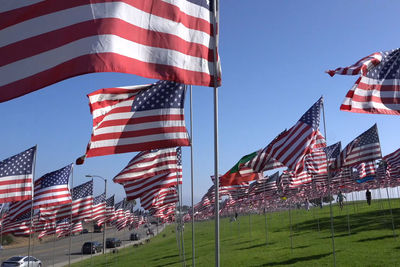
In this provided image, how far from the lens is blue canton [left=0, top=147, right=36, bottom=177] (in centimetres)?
1712

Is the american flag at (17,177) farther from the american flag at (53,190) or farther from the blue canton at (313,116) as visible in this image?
the blue canton at (313,116)

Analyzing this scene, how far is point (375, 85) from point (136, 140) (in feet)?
22.0

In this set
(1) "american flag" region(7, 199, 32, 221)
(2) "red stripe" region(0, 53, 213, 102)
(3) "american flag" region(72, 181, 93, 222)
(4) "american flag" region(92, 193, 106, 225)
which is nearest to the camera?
(2) "red stripe" region(0, 53, 213, 102)

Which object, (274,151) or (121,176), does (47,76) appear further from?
(274,151)

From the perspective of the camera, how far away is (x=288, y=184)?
100ft

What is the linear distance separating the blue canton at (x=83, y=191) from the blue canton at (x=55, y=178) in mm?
7034

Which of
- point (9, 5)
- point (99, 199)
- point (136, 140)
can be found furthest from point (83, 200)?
point (9, 5)

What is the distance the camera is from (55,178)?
2092 cm

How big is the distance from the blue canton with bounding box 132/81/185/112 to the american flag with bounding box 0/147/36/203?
31.7 feet

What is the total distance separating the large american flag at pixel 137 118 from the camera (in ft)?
30.2

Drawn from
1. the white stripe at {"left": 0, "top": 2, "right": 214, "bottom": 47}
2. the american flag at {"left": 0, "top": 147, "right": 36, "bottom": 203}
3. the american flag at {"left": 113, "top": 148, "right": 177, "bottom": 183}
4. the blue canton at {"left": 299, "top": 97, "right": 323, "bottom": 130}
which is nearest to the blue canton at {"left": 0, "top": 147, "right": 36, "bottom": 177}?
the american flag at {"left": 0, "top": 147, "right": 36, "bottom": 203}

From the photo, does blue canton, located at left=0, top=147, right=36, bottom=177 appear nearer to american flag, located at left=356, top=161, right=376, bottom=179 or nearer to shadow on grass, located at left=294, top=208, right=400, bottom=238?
shadow on grass, located at left=294, top=208, right=400, bottom=238

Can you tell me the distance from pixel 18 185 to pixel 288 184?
19899 millimetres

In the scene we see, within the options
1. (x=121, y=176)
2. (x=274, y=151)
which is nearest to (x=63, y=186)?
(x=121, y=176)
